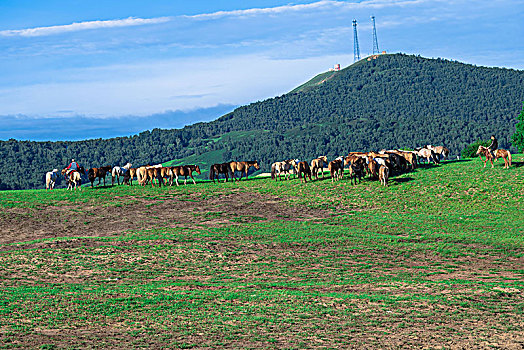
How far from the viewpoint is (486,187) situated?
42312 mm

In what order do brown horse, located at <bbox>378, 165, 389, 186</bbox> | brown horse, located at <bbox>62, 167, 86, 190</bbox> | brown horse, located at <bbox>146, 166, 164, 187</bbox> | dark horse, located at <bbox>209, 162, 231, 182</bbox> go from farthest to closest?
1. dark horse, located at <bbox>209, 162, 231, 182</bbox>
2. brown horse, located at <bbox>146, 166, 164, 187</bbox>
3. brown horse, located at <bbox>62, 167, 86, 190</bbox>
4. brown horse, located at <bbox>378, 165, 389, 186</bbox>

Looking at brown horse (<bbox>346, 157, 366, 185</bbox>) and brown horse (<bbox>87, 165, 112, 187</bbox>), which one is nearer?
brown horse (<bbox>346, 157, 366, 185</bbox>)

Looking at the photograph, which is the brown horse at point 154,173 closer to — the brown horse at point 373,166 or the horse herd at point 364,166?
the horse herd at point 364,166

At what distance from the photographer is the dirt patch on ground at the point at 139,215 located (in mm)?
37250

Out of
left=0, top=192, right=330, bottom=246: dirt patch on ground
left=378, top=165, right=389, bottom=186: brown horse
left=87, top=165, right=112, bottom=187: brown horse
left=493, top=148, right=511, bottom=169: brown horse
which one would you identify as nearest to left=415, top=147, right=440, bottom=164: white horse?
left=493, top=148, right=511, bottom=169: brown horse

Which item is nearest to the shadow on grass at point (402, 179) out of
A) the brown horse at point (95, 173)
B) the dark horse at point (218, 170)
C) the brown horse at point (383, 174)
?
the brown horse at point (383, 174)

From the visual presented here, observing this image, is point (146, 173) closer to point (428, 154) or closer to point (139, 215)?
point (139, 215)

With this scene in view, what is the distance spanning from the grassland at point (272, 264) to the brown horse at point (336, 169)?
68.8 inches

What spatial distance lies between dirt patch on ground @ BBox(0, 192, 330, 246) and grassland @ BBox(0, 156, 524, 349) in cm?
14

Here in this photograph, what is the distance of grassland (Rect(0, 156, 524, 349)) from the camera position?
683 inches

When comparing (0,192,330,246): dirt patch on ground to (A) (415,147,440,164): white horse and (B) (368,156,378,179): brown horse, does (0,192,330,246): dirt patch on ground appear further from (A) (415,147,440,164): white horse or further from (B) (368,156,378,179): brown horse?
(A) (415,147,440,164): white horse

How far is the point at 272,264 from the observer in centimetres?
2750

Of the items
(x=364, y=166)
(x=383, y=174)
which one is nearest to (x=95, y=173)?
(x=364, y=166)

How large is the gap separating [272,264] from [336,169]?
889 inches
